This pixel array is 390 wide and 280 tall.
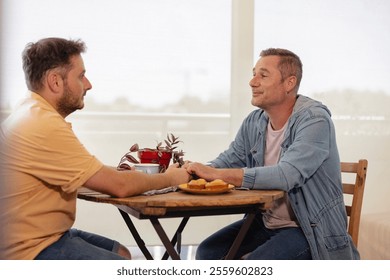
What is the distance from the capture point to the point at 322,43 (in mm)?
3371

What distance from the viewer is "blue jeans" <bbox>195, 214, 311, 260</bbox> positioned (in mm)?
1712

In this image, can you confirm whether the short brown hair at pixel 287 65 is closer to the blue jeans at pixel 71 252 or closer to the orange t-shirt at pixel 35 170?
the orange t-shirt at pixel 35 170

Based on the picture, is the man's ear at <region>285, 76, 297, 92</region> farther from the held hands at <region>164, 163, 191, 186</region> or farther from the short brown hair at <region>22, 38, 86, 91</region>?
the short brown hair at <region>22, 38, 86, 91</region>

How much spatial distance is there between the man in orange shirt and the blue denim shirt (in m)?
0.54

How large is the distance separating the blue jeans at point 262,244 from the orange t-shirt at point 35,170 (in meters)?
0.75

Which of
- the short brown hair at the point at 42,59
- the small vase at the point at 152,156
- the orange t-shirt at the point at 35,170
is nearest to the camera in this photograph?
the orange t-shirt at the point at 35,170

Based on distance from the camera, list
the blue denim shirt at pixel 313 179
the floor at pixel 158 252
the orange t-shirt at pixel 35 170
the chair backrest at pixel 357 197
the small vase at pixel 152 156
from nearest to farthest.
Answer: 1. the orange t-shirt at pixel 35 170
2. the blue denim shirt at pixel 313 179
3. the small vase at pixel 152 156
4. the chair backrest at pixel 357 197
5. the floor at pixel 158 252

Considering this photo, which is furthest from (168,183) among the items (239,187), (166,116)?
(166,116)

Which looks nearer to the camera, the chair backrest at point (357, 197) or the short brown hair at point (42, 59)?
the short brown hair at point (42, 59)

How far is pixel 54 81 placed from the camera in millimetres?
1547

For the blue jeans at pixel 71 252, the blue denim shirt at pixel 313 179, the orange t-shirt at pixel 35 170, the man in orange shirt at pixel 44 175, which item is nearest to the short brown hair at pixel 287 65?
the blue denim shirt at pixel 313 179

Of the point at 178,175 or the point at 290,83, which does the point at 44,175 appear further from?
the point at 290,83

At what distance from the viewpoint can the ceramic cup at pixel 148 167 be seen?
1.77m

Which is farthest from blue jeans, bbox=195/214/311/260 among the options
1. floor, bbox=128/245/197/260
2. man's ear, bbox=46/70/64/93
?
floor, bbox=128/245/197/260
